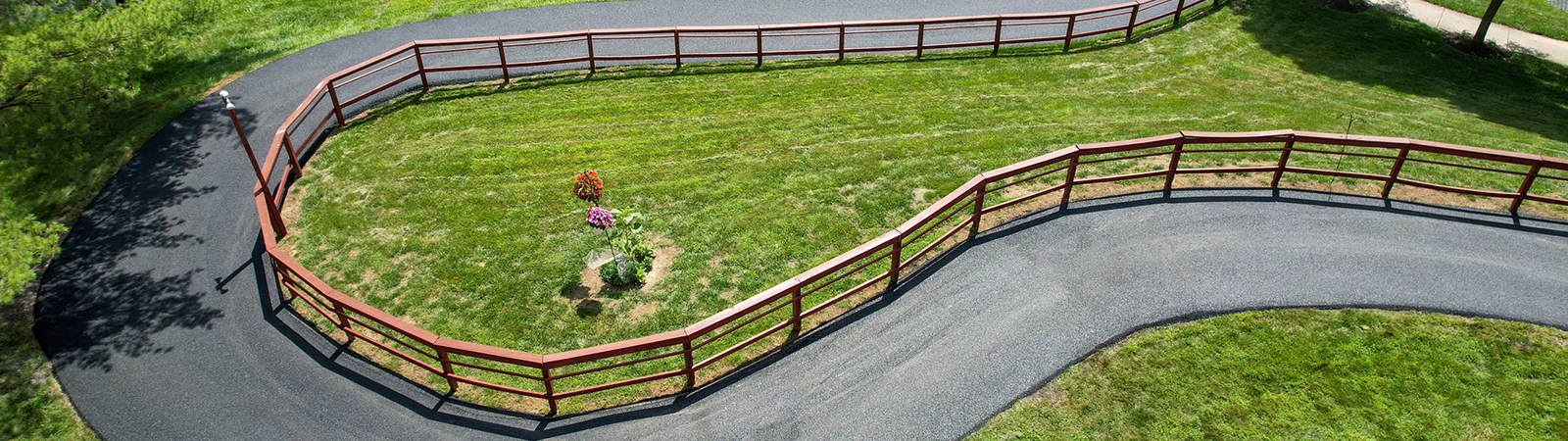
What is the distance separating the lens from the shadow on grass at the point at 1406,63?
19859 mm

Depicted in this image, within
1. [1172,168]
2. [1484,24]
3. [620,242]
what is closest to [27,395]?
[620,242]

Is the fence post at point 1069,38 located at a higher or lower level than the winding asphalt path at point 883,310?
higher

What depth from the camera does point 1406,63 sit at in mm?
21719

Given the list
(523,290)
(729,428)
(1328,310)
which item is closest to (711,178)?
(523,290)

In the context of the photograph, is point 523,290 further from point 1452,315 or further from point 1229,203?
point 1452,315

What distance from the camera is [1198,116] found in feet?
57.0

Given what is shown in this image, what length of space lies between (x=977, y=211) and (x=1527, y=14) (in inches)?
1017

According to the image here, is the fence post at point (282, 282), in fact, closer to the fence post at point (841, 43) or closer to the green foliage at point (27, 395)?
the green foliage at point (27, 395)

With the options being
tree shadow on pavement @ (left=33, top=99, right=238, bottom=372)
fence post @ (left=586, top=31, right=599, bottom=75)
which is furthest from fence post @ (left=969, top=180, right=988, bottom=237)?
tree shadow on pavement @ (left=33, top=99, right=238, bottom=372)

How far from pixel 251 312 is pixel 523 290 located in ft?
12.7

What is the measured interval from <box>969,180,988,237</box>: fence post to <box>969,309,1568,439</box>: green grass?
302 centimetres

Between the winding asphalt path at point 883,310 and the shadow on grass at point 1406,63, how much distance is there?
8.14 m

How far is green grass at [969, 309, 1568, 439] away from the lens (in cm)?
972

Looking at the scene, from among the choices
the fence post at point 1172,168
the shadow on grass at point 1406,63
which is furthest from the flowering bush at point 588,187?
the shadow on grass at point 1406,63
